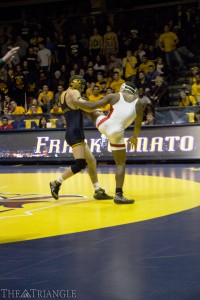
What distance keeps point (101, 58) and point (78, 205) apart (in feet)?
42.1

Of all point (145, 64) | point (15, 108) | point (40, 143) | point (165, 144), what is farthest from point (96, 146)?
point (145, 64)

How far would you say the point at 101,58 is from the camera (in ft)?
69.5

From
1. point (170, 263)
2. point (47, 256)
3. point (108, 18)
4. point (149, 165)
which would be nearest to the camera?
point (170, 263)

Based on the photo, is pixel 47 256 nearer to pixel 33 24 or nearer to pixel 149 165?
pixel 149 165

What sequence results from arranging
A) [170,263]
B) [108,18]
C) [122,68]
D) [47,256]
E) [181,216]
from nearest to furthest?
[170,263]
[47,256]
[181,216]
[122,68]
[108,18]

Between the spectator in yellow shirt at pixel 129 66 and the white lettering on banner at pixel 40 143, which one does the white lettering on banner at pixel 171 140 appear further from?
the spectator in yellow shirt at pixel 129 66

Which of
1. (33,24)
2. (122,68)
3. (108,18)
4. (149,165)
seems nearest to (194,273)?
(149,165)

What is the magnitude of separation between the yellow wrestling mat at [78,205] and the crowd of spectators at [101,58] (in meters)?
5.85

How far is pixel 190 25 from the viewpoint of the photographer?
20453 mm

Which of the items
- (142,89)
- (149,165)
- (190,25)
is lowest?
(149,165)

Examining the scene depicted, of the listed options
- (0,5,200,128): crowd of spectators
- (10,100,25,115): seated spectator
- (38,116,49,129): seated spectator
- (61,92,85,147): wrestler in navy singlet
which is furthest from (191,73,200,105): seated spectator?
(61,92,85,147): wrestler in navy singlet

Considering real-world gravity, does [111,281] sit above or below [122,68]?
below

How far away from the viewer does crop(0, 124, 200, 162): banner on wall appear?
15.4 meters

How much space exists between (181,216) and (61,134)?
30.3 ft
